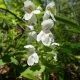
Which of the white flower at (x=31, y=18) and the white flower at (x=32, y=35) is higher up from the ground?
the white flower at (x=31, y=18)

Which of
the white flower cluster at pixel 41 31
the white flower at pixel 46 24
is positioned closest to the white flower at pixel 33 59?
the white flower cluster at pixel 41 31

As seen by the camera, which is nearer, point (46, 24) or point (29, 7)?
point (46, 24)

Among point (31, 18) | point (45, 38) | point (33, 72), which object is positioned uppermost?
point (31, 18)

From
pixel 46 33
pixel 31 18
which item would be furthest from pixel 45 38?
pixel 31 18

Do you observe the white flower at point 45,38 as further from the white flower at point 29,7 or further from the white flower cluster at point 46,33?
the white flower at point 29,7

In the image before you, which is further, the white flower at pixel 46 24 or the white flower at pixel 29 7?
the white flower at pixel 29 7

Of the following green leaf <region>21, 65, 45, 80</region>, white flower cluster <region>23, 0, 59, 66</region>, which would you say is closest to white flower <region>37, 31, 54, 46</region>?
white flower cluster <region>23, 0, 59, 66</region>

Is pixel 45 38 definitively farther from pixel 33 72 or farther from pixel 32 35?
pixel 33 72

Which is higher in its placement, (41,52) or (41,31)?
(41,31)

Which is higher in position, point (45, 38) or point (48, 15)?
point (48, 15)

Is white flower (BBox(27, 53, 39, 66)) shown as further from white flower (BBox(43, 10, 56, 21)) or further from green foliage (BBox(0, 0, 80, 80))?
white flower (BBox(43, 10, 56, 21))

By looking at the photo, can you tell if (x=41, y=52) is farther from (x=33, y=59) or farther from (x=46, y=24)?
(x=46, y=24)
